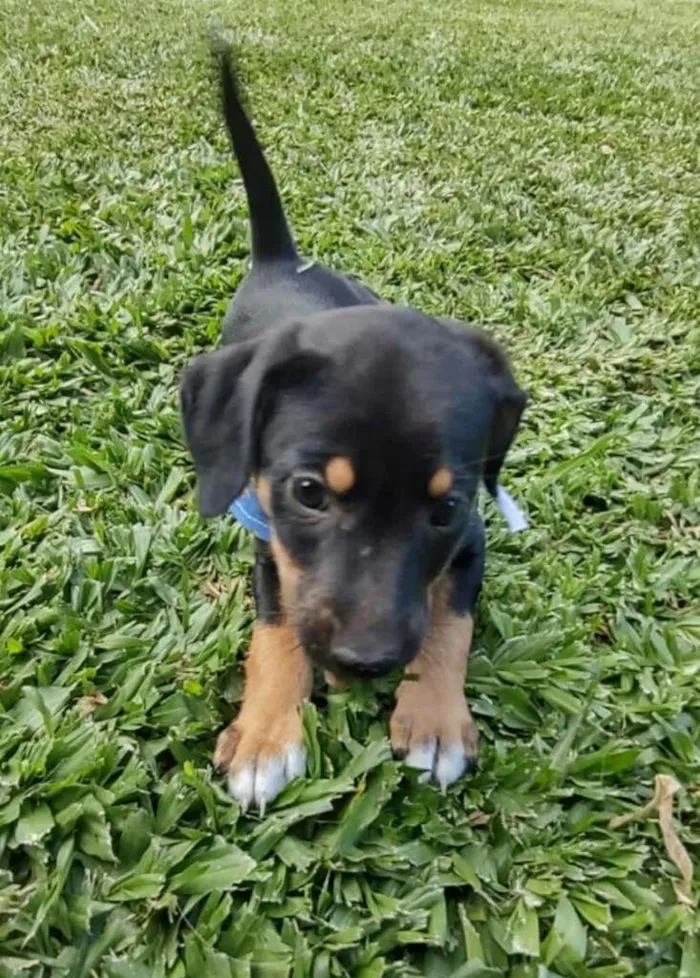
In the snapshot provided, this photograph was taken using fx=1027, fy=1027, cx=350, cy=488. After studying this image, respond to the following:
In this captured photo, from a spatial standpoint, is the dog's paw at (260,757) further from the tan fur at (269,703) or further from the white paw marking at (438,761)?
the white paw marking at (438,761)

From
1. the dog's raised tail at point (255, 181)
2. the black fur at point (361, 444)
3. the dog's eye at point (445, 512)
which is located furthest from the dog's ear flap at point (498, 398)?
the dog's raised tail at point (255, 181)

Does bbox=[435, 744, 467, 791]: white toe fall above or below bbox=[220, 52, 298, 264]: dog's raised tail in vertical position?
below

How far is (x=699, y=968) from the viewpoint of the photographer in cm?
220

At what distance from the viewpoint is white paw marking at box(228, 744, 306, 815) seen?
94.8 inches

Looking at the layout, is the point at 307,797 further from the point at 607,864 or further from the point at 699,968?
the point at 699,968

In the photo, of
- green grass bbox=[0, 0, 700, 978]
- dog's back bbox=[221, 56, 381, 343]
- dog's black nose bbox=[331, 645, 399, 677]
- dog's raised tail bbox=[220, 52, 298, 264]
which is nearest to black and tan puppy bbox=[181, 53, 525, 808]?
dog's black nose bbox=[331, 645, 399, 677]

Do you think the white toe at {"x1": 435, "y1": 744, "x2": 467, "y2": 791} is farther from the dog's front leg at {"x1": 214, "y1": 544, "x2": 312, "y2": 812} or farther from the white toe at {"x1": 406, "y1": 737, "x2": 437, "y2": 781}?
the dog's front leg at {"x1": 214, "y1": 544, "x2": 312, "y2": 812}

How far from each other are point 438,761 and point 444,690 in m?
0.18

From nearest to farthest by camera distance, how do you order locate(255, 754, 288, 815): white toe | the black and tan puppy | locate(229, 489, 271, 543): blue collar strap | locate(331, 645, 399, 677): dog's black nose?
locate(331, 645, 399, 677): dog's black nose → the black and tan puppy → locate(255, 754, 288, 815): white toe → locate(229, 489, 271, 543): blue collar strap

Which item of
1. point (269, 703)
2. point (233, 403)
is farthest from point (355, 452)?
point (269, 703)

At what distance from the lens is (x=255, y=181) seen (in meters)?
3.64

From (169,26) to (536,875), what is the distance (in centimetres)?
897

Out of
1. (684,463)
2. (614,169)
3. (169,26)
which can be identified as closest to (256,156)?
(684,463)

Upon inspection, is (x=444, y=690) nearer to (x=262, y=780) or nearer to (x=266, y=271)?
(x=262, y=780)
